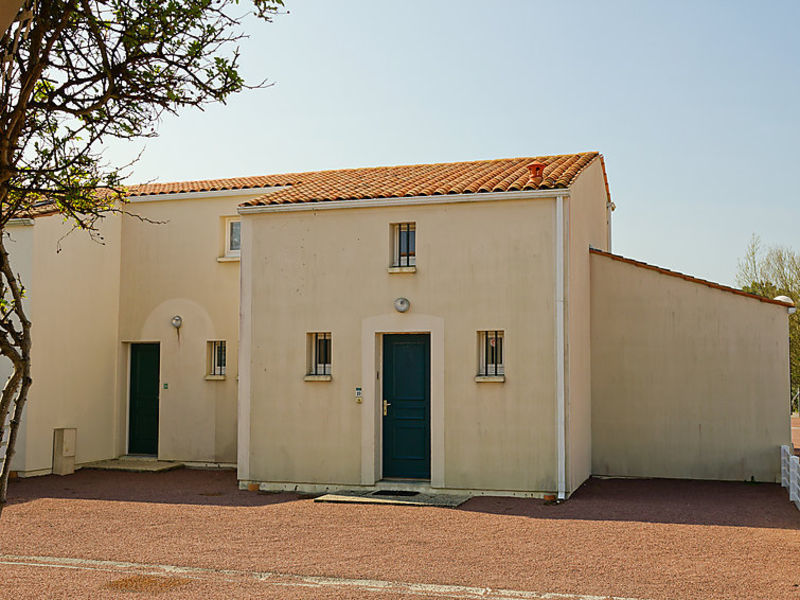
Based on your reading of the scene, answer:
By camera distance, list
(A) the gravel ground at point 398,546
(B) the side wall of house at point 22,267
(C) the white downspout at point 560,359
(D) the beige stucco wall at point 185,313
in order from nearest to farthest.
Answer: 1. (A) the gravel ground at point 398,546
2. (C) the white downspout at point 560,359
3. (B) the side wall of house at point 22,267
4. (D) the beige stucco wall at point 185,313

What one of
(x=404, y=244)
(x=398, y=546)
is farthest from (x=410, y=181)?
(x=398, y=546)

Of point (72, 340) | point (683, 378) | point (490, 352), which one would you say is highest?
point (72, 340)

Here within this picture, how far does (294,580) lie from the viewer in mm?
7996

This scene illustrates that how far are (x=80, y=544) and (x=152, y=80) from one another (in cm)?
649

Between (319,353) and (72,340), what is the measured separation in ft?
17.6

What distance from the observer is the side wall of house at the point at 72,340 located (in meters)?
15.5

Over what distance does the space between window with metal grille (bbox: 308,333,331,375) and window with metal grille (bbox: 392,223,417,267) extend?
168cm

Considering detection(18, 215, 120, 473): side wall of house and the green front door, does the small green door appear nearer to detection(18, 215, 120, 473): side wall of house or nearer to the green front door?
detection(18, 215, 120, 473): side wall of house

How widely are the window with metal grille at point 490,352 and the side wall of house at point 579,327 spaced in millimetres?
1056

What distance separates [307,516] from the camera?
11438 millimetres

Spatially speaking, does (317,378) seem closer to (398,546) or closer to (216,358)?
(216,358)

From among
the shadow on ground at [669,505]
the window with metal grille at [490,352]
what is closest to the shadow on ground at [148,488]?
the window with metal grille at [490,352]

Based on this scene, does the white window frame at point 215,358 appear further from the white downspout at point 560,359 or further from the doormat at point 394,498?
the white downspout at point 560,359

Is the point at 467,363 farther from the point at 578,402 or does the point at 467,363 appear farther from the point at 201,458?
the point at 201,458
